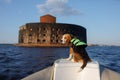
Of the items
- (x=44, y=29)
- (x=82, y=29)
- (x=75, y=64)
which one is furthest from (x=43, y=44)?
(x=75, y=64)

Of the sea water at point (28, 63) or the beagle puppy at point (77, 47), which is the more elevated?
the beagle puppy at point (77, 47)

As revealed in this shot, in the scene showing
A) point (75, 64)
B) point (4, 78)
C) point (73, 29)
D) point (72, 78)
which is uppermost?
point (73, 29)

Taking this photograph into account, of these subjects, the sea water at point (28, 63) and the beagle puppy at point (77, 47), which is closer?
the beagle puppy at point (77, 47)

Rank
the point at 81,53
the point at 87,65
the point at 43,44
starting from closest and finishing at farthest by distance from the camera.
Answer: the point at 87,65 → the point at 81,53 → the point at 43,44

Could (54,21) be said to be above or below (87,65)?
above

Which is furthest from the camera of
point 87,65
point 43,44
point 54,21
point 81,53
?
point 54,21

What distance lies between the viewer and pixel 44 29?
257ft

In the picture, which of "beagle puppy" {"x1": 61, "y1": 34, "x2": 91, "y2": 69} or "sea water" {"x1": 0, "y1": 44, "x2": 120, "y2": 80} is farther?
"sea water" {"x1": 0, "y1": 44, "x2": 120, "y2": 80}

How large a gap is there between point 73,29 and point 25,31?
16.8 metres

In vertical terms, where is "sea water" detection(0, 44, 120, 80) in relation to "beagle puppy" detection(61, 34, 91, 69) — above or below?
below

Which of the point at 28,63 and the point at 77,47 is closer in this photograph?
the point at 77,47

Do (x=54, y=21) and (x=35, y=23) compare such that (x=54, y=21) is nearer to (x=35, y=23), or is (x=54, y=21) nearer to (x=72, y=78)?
(x=35, y=23)

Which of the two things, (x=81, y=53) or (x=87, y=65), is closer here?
(x=87, y=65)

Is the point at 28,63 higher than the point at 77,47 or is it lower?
lower
